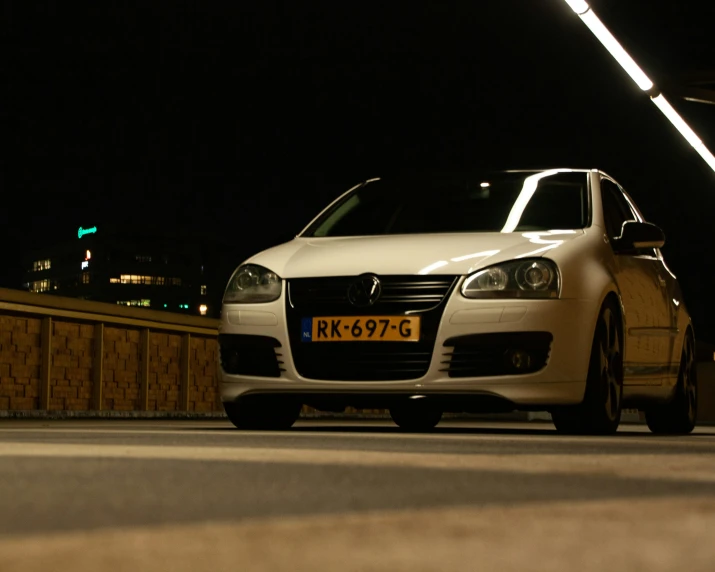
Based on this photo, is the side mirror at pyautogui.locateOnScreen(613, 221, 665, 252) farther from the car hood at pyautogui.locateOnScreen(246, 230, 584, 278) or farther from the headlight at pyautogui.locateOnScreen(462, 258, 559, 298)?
the headlight at pyautogui.locateOnScreen(462, 258, 559, 298)

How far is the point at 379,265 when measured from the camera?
26.1 ft

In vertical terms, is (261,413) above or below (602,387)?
below

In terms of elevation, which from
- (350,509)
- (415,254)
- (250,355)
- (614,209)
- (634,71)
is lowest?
(350,509)

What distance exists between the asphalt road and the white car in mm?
1939

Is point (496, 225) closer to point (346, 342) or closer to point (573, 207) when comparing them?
point (573, 207)

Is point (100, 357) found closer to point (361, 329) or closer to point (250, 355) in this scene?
point (250, 355)

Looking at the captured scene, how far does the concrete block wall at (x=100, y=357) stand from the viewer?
16.6m

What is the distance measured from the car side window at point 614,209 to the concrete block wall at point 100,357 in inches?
326

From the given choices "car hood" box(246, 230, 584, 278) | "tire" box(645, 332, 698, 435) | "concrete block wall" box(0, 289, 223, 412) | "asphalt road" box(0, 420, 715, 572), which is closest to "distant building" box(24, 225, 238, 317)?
"concrete block wall" box(0, 289, 223, 412)

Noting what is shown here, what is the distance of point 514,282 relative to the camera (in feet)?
25.7

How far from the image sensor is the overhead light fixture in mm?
12838

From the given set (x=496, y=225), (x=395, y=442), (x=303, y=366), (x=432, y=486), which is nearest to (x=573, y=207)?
(x=496, y=225)

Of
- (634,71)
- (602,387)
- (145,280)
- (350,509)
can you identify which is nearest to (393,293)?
(602,387)

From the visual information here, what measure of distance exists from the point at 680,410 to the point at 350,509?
7.30m
